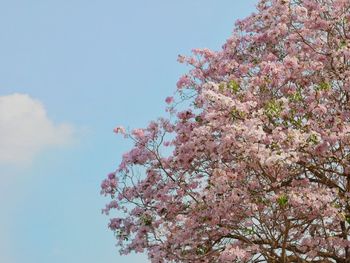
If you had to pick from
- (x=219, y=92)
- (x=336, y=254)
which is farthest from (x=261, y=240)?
(x=219, y=92)

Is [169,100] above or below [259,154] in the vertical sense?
above

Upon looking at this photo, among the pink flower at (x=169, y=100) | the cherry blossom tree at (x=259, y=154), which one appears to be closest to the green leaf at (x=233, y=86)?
the cherry blossom tree at (x=259, y=154)

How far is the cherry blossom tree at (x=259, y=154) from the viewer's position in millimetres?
13023

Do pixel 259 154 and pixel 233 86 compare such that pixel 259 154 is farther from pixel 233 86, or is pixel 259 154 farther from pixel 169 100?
pixel 169 100

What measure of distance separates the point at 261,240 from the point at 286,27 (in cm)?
527

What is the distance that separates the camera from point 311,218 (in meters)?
13.2

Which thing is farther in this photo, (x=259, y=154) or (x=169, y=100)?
(x=169, y=100)

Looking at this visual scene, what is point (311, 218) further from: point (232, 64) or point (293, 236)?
point (232, 64)

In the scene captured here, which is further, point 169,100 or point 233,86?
point 169,100

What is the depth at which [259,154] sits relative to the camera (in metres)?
12.4

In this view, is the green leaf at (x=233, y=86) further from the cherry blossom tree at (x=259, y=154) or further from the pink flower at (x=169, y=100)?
Result: the pink flower at (x=169, y=100)

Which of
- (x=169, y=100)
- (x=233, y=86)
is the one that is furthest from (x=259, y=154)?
(x=169, y=100)

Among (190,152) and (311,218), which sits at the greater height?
(190,152)

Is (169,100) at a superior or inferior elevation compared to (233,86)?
superior
